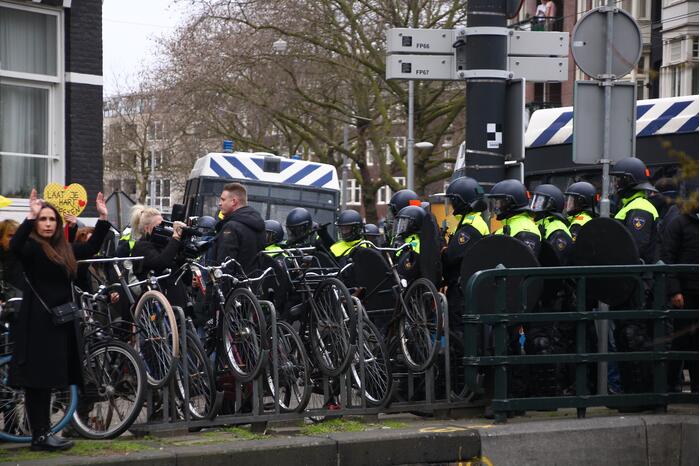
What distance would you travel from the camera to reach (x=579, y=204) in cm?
1117

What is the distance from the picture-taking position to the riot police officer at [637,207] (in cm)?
1034

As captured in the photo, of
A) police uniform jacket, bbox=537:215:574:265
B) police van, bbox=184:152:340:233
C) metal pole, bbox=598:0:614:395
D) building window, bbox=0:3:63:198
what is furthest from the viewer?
police van, bbox=184:152:340:233

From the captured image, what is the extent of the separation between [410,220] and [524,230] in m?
0.82

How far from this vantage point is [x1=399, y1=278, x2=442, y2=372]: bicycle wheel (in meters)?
8.86

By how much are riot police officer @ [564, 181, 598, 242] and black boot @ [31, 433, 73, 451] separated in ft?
16.4

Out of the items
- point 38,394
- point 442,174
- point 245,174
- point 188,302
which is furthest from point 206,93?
point 38,394

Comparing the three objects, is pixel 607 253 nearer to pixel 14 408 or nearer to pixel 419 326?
pixel 419 326

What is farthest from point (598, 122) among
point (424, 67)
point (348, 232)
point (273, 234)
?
point (273, 234)

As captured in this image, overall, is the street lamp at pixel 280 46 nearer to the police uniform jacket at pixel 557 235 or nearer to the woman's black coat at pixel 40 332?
the police uniform jacket at pixel 557 235

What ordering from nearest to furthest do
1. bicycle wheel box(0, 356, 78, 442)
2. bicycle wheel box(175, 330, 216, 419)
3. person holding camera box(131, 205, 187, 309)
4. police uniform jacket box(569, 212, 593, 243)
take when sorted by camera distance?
bicycle wheel box(0, 356, 78, 442)
bicycle wheel box(175, 330, 216, 419)
person holding camera box(131, 205, 187, 309)
police uniform jacket box(569, 212, 593, 243)

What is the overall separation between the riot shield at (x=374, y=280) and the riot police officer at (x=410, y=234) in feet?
0.48

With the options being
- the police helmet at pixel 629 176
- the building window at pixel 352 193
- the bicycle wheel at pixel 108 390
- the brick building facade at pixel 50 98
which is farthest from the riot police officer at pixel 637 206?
the building window at pixel 352 193

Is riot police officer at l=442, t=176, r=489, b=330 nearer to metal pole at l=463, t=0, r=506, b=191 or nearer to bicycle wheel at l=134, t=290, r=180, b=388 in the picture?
metal pole at l=463, t=0, r=506, b=191

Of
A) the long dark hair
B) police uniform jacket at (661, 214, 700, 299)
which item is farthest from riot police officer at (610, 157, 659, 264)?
the long dark hair
